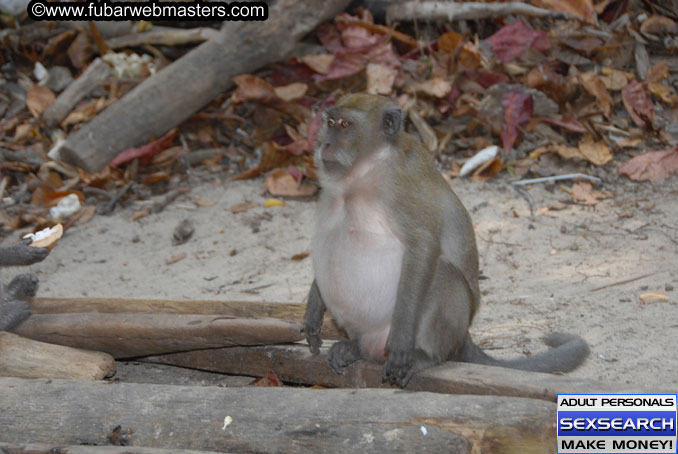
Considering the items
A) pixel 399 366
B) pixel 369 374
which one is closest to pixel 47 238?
pixel 369 374

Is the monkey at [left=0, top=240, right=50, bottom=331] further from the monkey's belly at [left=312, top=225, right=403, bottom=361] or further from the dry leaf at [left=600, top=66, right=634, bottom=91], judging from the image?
the dry leaf at [left=600, top=66, right=634, bottom=91]

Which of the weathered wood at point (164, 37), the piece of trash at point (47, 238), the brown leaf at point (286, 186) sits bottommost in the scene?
the brown leaf at point (286, 186)

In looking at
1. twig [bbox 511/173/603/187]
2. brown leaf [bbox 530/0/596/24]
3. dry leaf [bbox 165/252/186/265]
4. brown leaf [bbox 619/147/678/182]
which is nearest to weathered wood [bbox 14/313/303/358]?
dry leaf [bbox 165/252/186/265]

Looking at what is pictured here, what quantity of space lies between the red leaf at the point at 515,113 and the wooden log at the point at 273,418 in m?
4.25

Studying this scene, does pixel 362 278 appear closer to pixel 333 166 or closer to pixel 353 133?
pixel 333 166

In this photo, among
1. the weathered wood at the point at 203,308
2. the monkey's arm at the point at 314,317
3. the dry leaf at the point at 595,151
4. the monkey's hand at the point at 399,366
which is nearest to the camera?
the monkey's hand at the point at 399,366

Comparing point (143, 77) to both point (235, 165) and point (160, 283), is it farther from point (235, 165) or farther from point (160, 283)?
point (160, 283)

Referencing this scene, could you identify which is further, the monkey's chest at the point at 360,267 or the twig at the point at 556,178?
the twig at the point at 556,178

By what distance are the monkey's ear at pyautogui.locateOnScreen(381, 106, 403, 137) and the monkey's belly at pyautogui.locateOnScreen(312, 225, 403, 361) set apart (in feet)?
1.53

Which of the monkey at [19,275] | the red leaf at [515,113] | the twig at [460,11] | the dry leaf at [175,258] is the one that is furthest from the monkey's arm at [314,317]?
the twig at [460,11]

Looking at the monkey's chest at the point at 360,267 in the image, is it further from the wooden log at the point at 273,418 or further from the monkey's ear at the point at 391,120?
the wooden log at the point at 273,418

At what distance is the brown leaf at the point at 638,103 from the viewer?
21.2ft

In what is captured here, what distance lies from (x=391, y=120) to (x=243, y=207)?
3.29m

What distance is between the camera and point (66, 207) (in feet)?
21.6
